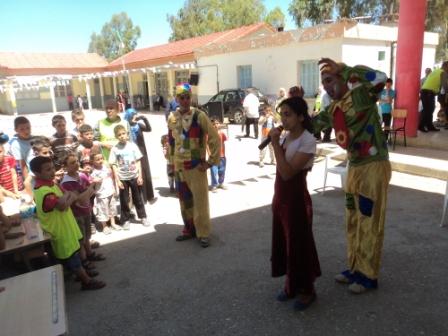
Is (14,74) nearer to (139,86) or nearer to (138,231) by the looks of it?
(139,86)

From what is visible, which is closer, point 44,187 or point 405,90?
point 44,187

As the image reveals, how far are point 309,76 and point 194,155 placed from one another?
1314 centimetres

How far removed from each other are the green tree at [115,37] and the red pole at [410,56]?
182 feet

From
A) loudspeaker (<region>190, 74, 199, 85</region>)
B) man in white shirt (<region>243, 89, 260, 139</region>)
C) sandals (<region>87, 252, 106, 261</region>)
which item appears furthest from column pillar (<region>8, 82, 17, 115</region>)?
sandals (<region>87, 252, 106, 261</region>)

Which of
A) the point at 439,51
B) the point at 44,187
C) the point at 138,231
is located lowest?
the point at 138,231

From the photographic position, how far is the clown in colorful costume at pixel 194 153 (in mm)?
4121

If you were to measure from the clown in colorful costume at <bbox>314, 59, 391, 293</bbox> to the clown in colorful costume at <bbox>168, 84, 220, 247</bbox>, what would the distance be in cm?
151

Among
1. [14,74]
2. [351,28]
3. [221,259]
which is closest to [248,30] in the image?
[351,28]

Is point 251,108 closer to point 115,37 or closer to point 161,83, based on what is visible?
point 161,83

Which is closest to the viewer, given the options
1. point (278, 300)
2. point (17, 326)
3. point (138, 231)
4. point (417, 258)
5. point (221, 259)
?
point (17, 326)

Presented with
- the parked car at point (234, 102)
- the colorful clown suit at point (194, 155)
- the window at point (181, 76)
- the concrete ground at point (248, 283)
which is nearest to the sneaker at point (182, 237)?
the concrete ground at point (248, 283)

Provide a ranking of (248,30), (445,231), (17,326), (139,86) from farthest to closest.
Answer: (139,86), (248,30), (445,231), (17,326)

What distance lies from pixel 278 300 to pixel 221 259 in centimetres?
99

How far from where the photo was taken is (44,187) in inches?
124
